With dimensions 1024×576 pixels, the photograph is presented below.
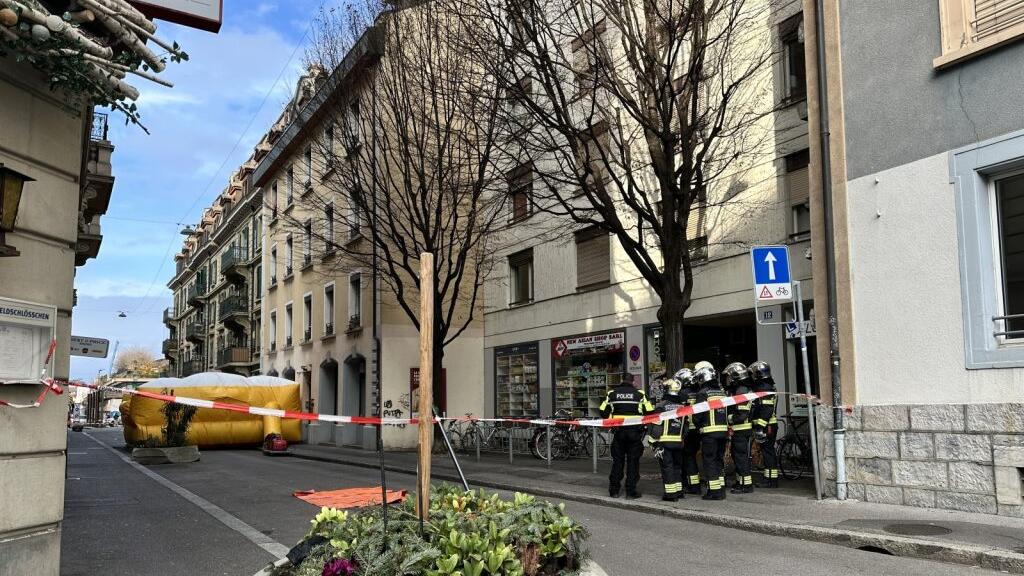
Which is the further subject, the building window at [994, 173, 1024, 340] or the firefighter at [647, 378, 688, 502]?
the firefighter at [647, 378, 688, 502]

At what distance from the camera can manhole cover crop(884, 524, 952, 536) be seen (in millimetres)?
7750

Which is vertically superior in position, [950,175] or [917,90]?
[917,90]

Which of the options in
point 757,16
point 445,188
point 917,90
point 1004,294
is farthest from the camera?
point 445,188

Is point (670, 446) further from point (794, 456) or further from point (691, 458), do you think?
point (794, 456)

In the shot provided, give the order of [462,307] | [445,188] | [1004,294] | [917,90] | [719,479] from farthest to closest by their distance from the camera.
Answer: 1. [462,307]
2. [445,188]
3. [719,479]
4. [917,90]
5. [1004,294]

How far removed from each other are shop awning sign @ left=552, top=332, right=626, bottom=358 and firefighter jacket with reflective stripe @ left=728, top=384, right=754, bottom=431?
22.9 ft

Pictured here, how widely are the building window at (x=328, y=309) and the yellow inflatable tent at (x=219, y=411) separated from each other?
3.58 meters

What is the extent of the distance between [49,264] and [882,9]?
9.60 meters

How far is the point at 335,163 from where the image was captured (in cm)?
2034

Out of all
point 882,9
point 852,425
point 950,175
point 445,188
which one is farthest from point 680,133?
point 445,188

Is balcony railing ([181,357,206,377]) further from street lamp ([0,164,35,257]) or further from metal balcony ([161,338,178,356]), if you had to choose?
street lamp ([0,164,35,257])

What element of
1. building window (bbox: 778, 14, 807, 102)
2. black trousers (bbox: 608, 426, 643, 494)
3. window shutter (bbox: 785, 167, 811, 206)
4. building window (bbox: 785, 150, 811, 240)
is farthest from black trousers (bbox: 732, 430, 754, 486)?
building window (bbox: 778, 14, 807, 102)

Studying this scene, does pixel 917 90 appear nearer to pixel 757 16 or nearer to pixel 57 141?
pixel 757 16

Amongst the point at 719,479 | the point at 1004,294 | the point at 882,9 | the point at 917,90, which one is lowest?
the point at 719,479
